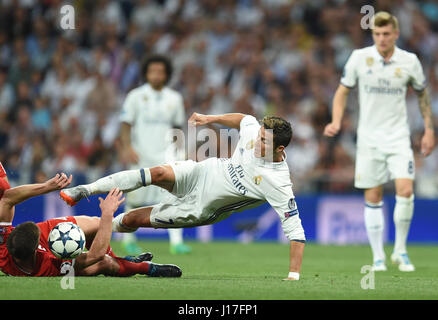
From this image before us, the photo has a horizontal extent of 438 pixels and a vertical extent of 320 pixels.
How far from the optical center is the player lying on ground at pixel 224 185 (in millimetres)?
7367

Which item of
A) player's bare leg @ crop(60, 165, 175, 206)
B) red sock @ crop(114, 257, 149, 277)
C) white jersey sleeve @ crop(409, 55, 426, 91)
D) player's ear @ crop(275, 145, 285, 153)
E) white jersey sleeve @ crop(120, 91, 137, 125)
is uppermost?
white jersey sleeve @ crop(409, 55, 426, 91)

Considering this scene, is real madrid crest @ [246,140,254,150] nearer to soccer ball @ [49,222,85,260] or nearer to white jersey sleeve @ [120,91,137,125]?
soccer ball @ [49,222,85,260]

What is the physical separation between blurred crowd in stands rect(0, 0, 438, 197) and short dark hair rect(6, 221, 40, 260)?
23.1ft

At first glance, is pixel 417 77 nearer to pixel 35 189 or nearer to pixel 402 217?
pixel 402 217

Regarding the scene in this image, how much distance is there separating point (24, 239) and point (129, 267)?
1060mm

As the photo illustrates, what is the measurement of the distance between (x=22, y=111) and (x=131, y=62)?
236 cm

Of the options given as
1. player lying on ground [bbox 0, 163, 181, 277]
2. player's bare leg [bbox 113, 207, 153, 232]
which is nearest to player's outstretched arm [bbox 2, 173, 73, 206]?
player lying on ground [bbox 0, 163, 181, 277]

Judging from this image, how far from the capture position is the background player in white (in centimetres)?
1166

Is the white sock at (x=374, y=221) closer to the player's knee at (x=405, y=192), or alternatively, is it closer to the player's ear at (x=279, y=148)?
the player's knee at (x=405, y=192)

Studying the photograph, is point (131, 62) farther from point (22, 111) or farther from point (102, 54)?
point (22, 111)

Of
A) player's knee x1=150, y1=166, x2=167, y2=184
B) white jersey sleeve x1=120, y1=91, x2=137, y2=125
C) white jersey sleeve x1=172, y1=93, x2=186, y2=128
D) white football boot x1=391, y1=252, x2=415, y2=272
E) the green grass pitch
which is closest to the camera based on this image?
the green grass pitch

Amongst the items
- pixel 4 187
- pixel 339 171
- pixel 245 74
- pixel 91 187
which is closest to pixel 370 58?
pixel 91 187

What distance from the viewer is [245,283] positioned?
7035 millimetres

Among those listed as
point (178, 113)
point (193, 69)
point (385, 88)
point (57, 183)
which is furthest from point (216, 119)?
point (193, 69)
